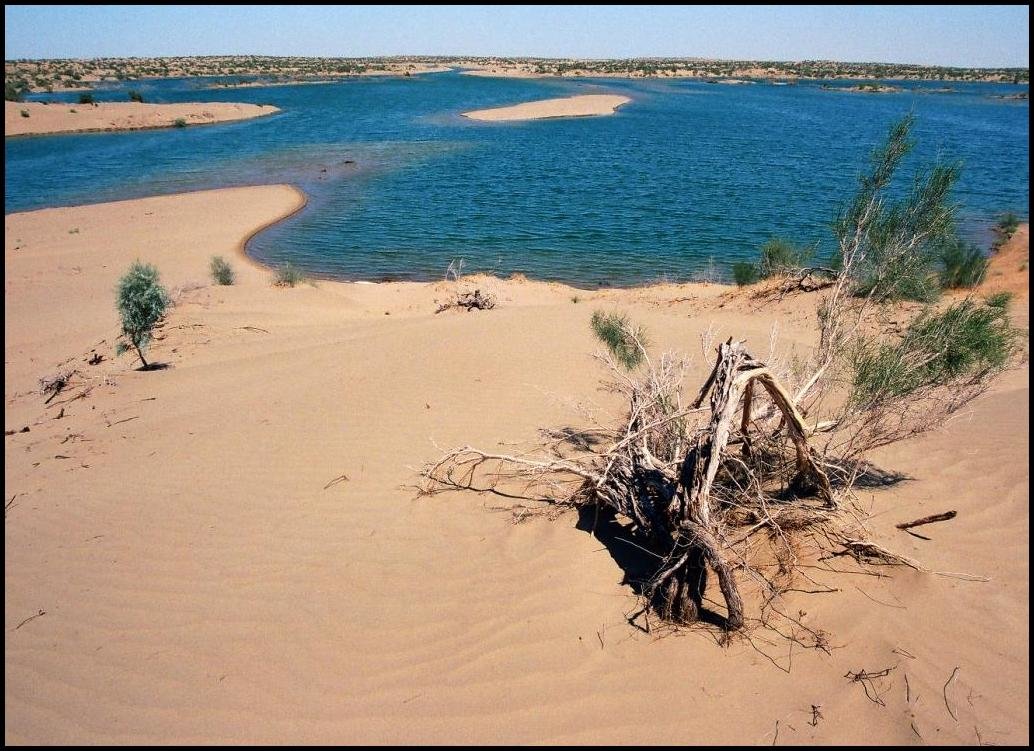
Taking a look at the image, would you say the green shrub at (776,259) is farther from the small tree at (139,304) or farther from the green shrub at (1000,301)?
the small tree at (139,304)

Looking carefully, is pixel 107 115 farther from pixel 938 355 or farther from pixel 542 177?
pixel 938 355

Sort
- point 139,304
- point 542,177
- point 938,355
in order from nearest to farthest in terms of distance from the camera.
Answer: point 938,355 → point 139,304 → point 542,177

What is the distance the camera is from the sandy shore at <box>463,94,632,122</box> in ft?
158

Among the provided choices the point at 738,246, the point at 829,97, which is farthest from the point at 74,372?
the point at 829,97

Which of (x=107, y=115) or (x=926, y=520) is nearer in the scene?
(x=926, y=520)

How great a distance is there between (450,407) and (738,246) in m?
14.2

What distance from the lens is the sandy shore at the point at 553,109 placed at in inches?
1897

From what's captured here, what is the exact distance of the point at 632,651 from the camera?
12.4 ft

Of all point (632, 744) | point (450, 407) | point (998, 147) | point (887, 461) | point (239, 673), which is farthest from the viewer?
point (998, 147)

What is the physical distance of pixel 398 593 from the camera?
436cm

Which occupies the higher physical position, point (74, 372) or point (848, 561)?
point (848, 561)

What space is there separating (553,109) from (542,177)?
1131 inches

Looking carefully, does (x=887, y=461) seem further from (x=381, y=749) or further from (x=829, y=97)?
(x=829, y=97)

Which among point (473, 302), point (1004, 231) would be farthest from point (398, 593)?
point (1004, 231)
